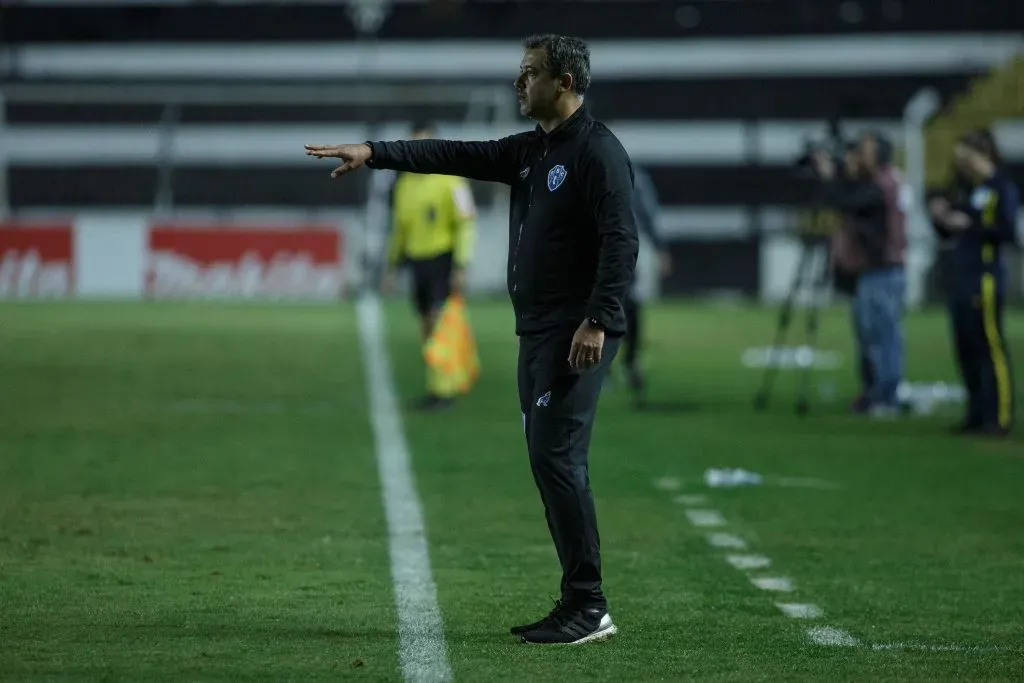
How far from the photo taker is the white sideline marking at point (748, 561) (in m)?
8.28

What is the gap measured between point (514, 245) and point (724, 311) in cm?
2290

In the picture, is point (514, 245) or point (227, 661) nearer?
point (227, 661)

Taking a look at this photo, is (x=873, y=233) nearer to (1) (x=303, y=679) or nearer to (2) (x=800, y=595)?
(2) (x=800, y=595)

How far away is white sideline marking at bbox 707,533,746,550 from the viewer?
8.80 m

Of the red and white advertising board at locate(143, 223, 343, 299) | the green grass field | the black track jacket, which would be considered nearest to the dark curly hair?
the black track jacket

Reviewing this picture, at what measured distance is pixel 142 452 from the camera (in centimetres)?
Result: 1210

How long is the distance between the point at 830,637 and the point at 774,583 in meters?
1.13

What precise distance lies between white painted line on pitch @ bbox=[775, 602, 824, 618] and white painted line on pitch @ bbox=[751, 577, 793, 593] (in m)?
0.31

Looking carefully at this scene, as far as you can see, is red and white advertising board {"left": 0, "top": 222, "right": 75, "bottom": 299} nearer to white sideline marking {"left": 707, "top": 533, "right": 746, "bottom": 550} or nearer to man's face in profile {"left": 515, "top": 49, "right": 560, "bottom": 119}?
white sideline marking {"left": 707, "top": 533, "right": 746, "bottom": 550}

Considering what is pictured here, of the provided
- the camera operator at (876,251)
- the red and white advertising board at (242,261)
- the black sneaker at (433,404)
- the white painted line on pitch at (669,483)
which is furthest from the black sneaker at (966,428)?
the red and white advertising board at (242,261)

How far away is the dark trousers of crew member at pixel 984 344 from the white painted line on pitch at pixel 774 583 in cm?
577

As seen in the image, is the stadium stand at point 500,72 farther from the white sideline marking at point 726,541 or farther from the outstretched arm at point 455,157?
the outstretched arm at point 455,157

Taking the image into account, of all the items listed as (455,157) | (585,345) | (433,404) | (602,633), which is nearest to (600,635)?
(602,633)


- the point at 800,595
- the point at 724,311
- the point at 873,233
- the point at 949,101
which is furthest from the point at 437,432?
the point at 949,101
